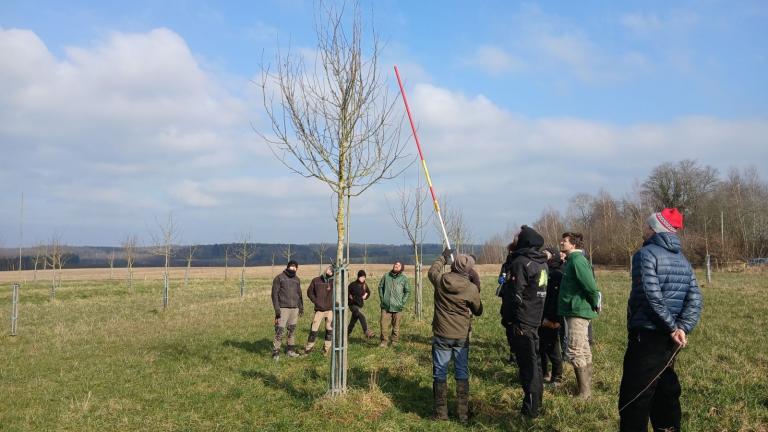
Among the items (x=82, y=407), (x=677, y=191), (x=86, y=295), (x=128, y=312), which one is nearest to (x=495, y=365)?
(x=82, y=407)

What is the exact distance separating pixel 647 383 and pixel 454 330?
228cm

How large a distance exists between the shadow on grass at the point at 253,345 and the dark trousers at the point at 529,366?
6.35 meters

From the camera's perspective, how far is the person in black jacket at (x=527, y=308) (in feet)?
19.7

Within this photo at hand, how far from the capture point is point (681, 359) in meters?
8.34

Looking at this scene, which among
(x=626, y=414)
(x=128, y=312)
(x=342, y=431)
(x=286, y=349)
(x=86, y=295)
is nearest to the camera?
(x=626, y=414)

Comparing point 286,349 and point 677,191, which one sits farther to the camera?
point 677,191

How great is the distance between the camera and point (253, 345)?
11875 mm

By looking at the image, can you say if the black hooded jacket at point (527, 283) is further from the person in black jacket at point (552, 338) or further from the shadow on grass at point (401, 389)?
the shadow on grass at point (401, 389)

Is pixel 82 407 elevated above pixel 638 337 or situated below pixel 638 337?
below

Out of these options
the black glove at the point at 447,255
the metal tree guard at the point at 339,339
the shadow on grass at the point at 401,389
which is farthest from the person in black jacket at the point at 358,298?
the black glove at the point at 447,255

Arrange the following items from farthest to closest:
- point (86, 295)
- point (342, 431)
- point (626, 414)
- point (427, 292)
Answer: point (86, 295) → point (427, 292) → point (342, 431) → point (626, 414)

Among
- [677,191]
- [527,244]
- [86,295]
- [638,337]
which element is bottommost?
[86,295]

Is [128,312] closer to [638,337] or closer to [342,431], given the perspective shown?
[342,431]

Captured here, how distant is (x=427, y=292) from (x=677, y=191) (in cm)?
4580
